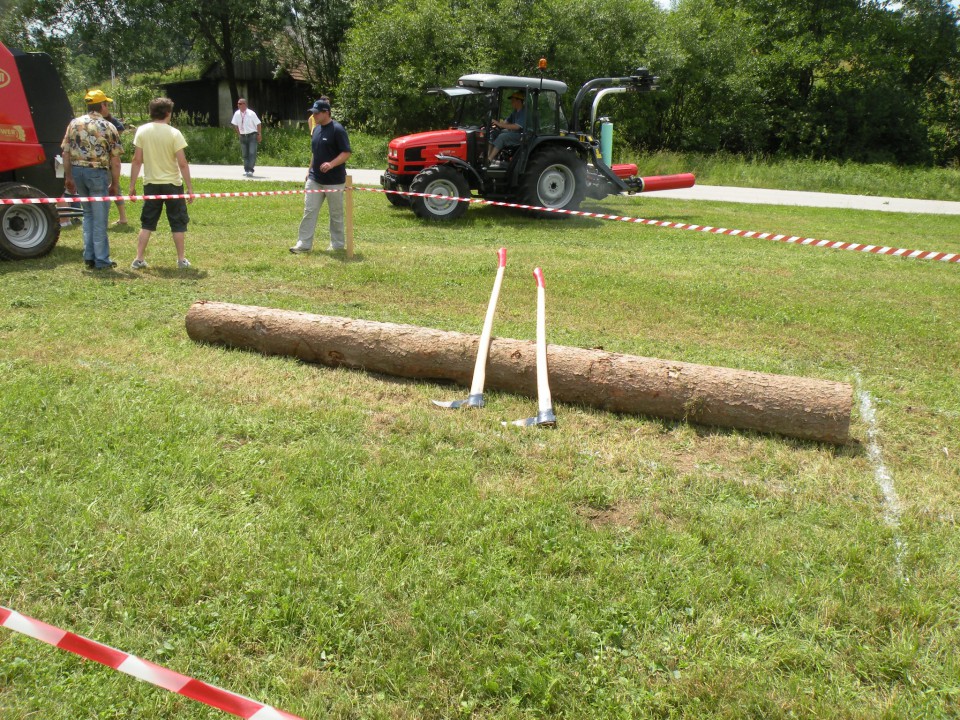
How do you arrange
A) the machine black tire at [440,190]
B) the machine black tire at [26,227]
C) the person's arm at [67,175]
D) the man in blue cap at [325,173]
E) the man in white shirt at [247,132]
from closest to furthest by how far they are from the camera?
the person's arm at [67,175]
the machine black tire at [26,227]
the man in blue cap at [325,173]
the machine black tire at [440,190]
the man in white shirt at [247,132]

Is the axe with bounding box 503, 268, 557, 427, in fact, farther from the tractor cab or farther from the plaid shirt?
the tractor cab

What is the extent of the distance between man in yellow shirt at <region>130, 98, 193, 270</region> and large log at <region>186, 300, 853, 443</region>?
2.72 m

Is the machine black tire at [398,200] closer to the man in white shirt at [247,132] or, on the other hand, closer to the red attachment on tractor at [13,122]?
the red attachment on tractor at [13,122]

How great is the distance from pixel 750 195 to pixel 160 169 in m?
15.5

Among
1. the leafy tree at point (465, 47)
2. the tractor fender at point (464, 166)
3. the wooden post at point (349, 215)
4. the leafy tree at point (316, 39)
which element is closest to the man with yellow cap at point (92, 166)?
the wooden post at point (349, 215)

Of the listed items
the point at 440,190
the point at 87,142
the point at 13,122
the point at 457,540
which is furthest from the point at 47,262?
the point at 457,540

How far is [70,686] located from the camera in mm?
2502

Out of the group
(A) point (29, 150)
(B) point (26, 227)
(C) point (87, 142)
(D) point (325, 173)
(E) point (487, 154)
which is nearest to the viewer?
(C) point (87, 142)

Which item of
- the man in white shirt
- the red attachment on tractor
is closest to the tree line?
the man in white shirt

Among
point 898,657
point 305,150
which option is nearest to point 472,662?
point 898,657

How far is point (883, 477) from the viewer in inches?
160

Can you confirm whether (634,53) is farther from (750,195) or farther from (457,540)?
(457,540)

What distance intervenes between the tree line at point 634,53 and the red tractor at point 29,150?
52.4 feet

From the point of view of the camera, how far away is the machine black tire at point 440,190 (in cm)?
1184
